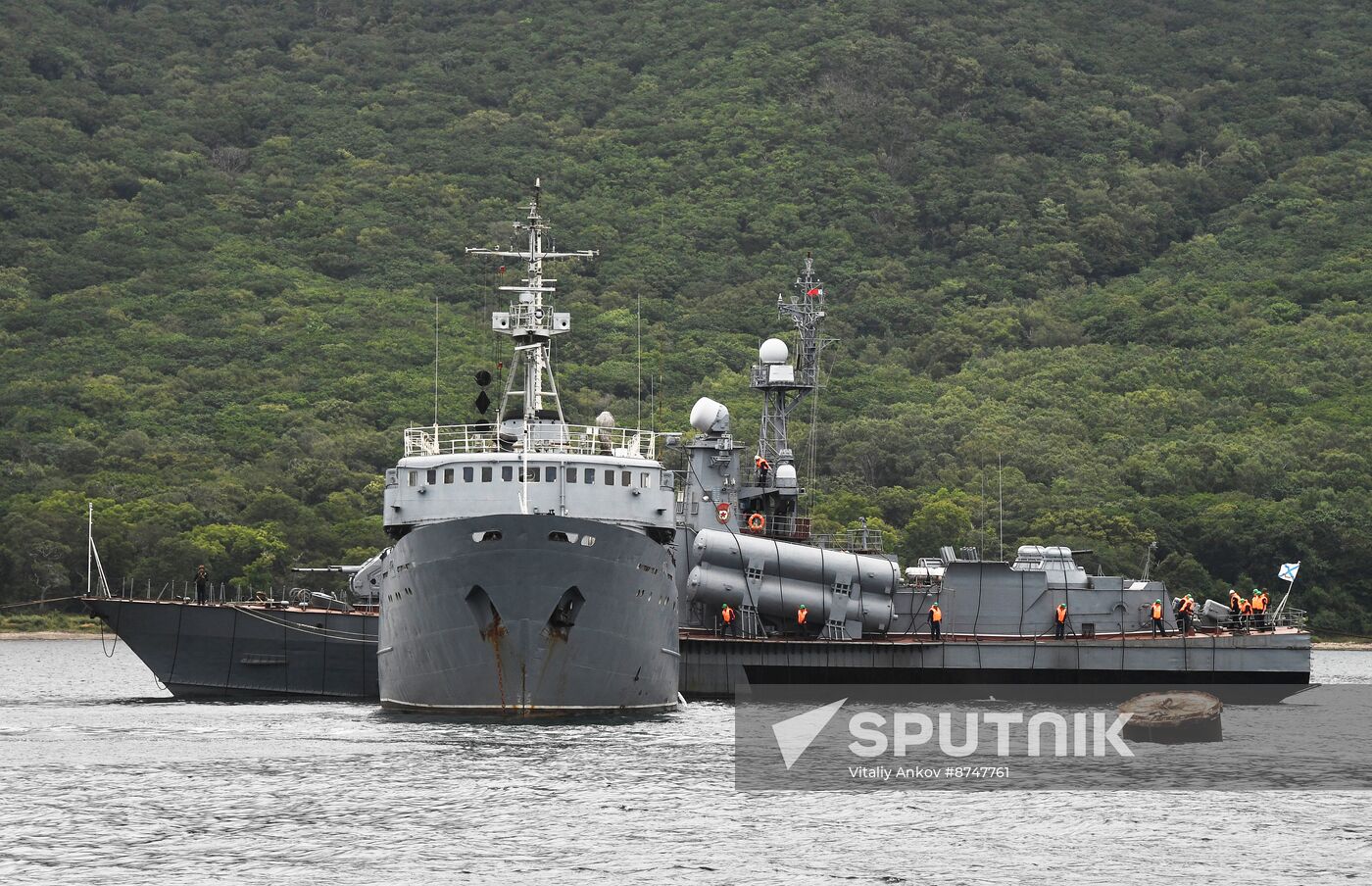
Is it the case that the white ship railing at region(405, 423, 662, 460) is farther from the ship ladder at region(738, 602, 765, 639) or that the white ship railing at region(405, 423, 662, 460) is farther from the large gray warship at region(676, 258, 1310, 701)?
the ship ladder at region(738, 602, 765, 639)

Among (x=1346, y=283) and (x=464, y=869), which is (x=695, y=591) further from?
(x=1346, y=283)

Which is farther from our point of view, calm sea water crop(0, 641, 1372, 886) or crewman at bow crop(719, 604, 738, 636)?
crewman at bow crop(719, 604, 738, 636)

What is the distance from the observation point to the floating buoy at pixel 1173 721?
53562 mm

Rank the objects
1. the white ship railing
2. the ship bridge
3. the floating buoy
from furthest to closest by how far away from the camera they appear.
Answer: the white ship railing → the ship bridge → the floating buoy

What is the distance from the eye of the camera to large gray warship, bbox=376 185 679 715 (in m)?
51.1

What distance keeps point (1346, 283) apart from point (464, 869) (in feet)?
563

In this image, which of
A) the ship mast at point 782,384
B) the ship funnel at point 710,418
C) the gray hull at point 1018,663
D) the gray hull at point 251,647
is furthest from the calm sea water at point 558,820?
the ship mast at point 782,384

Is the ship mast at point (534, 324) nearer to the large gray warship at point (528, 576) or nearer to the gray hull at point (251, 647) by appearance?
the large gray warship at point (528, 576)

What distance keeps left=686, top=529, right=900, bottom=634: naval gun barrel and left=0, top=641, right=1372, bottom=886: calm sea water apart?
15521 millimetres

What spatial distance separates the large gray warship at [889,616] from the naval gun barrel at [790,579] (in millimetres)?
48

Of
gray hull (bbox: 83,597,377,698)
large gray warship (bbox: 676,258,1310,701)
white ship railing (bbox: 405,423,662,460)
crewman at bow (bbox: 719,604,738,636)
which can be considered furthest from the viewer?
large gray warship (bbox: 676,258,1310,701)

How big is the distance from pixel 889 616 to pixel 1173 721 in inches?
653

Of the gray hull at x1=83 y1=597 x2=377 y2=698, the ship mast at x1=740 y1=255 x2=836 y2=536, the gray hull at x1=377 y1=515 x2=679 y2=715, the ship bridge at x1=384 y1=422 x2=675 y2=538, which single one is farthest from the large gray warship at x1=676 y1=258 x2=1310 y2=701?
the gray hull at x1=377 y1=515 x2=679 y2=715

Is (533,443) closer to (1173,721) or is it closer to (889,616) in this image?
(889,616)
